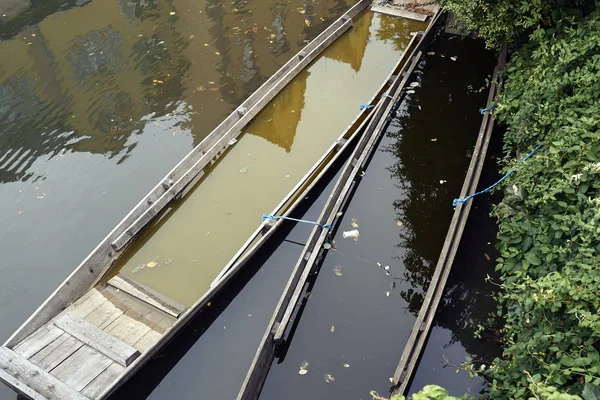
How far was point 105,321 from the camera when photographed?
249 inches

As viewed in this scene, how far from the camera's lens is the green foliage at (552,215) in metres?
4.00

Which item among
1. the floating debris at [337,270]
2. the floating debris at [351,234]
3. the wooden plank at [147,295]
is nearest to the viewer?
the wooden plank at [147,295]

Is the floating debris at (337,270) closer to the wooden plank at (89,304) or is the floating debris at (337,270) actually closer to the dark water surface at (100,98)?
the wooden plank at (89,304)

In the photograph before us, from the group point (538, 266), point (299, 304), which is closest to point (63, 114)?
point (299, 304)

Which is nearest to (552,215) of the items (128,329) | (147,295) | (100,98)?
(147,295)

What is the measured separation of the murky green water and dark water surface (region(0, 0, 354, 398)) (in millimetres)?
1360

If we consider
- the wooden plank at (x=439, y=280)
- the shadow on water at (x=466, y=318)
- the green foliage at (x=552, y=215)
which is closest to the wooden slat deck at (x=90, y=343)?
the wooden plank at (x=439, y=280)

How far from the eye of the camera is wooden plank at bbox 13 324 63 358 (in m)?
5.75

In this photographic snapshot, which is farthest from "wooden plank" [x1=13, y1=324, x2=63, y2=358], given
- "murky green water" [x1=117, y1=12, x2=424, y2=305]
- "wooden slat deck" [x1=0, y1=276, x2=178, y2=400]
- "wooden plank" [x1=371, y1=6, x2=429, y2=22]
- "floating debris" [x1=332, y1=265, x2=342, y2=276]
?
"wooden plank" [x1=371, y1=6, x2=429, y2=22]

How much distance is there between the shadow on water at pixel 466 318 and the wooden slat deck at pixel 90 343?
3634mm

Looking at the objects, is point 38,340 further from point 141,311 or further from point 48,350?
point 141,311

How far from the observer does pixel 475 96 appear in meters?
9.86

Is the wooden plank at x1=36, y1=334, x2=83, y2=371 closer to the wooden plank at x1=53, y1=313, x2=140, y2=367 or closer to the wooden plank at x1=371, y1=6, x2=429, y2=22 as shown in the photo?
the wooden plank at x1=53, y1=313, x2=140, y2=367

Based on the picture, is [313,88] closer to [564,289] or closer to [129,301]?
[129,301]
